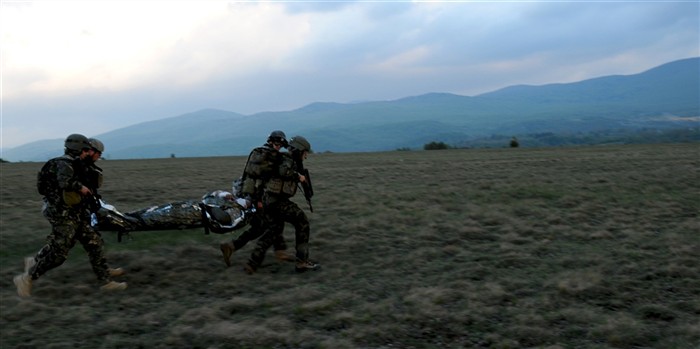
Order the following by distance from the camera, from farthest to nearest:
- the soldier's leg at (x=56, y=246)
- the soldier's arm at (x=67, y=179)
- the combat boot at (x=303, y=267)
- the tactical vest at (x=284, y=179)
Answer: the combat boot at (x=303, y=267) < the tactical vest at (x=284, y=179) < the soldier's leg at (x=56, y=246) < the soldier's arm at (x=67, y=179)

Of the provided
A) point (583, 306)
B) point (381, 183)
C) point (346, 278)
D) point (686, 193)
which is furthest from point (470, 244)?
point (381, 183)

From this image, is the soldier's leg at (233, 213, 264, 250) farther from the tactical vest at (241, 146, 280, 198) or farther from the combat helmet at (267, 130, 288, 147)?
the combat helmet at (267, 130, 288, 147)

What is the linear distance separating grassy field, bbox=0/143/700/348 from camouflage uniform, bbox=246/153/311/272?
343 millimetres

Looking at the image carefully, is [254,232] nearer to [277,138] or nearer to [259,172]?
[259,172]

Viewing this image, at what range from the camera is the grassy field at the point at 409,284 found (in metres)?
5.69

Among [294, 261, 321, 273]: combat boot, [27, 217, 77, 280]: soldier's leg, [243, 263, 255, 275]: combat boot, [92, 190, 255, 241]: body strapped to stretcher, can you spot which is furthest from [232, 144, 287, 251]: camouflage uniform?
[27, 217, 77, 280]: soldier's leg

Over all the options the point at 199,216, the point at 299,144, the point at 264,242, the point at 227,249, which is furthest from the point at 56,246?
the point at 199,216

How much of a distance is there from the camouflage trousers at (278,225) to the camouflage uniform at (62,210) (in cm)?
237

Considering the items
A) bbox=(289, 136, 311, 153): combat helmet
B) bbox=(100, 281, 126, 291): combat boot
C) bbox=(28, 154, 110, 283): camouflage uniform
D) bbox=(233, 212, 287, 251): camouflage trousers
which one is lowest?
bbox=(100, 281, 126, 291): combat boot

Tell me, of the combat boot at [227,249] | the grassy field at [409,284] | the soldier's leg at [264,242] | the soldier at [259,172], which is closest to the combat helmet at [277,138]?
the soldier at [259,172]

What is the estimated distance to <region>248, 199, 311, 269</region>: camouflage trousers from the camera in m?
8.18

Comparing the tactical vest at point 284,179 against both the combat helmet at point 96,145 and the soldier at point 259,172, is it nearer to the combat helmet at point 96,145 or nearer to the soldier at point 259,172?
the soldier at point 259,172

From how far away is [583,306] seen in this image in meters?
6.37

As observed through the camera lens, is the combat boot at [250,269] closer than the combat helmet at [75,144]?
No
